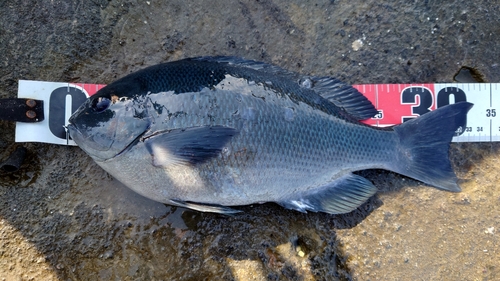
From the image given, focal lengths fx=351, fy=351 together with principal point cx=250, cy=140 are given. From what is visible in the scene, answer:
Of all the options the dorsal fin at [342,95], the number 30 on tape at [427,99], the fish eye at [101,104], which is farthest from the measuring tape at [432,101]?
the fish eye at [101,104]

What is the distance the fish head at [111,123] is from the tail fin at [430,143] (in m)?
1.60

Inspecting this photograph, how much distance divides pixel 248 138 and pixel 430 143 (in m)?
1.18

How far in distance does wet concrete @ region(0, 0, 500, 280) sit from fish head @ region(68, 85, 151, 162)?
423 mm

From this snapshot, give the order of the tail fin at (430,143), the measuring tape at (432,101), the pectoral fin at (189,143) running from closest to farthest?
the pectoral fin at (189,143) → the tail fin at (430,143) → the measuring tape at (432,101)

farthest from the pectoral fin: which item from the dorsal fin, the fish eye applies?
the dorsal fin

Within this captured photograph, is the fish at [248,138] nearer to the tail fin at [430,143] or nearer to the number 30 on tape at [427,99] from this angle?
the tail fin at [430,143]

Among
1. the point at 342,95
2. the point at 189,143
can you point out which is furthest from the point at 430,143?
the point at 189,143

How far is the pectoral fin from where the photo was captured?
1.98 m

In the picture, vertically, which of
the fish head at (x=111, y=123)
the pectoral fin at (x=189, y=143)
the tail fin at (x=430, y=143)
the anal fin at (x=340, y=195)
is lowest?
the anal fin at (x=340, y=195)

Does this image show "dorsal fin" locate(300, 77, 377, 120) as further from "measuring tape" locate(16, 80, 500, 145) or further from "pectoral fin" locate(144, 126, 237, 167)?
"pectoral fin" locate(144, 126, 237, 167)

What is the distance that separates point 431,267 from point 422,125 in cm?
92

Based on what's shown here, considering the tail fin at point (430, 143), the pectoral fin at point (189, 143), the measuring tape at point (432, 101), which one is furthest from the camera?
the measuring tape at point (432, 101)

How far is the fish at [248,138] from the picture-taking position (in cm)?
202

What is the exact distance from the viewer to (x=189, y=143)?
198 centimetres
